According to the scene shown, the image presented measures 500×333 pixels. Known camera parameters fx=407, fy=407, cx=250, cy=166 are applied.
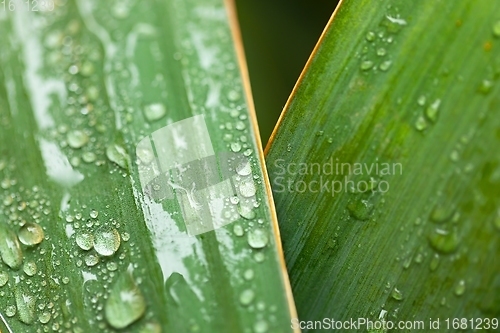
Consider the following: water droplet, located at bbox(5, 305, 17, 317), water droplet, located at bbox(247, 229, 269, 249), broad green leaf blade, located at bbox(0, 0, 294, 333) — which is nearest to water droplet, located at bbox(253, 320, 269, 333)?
broad green leaf blade, located at bbox(0, 0, 294, 333)

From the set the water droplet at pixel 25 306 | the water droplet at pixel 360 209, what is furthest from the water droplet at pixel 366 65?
the water droplet at pixel 25 306

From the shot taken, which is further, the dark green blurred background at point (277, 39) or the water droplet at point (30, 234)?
the dark green blurred background at point (277, 39)

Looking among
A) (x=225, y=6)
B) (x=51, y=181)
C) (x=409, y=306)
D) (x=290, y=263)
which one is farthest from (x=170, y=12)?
(x=409, y=306)

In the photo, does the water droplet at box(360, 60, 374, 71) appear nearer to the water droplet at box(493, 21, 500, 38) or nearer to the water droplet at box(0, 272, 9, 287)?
the water droplet at box(493, 21, 500, 38)

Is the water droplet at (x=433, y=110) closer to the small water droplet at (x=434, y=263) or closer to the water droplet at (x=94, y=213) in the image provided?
the small water droplet at (x=434, y=263)

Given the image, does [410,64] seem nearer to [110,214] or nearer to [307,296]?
[307,296]

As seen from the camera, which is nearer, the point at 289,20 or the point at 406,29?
the point at 406,29
